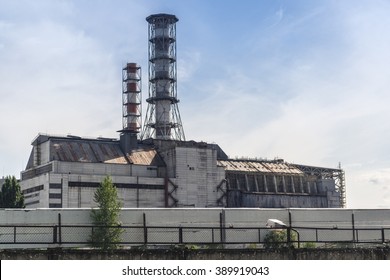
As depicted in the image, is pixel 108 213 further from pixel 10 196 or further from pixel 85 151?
pixel 85 151

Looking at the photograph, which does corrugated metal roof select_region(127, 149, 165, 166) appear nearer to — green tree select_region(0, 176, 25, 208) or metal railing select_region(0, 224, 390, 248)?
green tree select_region(0, 176, 25, 208)

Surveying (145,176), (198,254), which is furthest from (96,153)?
(198,254)

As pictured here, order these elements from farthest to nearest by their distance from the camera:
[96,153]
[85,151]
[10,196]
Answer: [96,153] → [85,151] → [10,196]

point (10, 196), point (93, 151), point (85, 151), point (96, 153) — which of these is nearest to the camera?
point (10, 196)

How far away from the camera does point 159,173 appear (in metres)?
110

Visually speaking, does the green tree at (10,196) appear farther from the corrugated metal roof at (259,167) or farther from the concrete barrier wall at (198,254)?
the concrete barrier wall at (198,254)

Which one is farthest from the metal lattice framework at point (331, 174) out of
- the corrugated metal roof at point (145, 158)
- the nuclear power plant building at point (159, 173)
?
the corrugated metal roof at point (145, 158)

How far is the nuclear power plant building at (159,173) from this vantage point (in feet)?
334

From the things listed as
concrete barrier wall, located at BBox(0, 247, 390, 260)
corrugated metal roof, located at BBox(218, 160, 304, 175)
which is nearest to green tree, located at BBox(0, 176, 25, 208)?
corrugated metal roof, located at BBox(218, 160, 304, 175)

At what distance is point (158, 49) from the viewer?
138 meters

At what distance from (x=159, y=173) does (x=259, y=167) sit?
2707 cm
